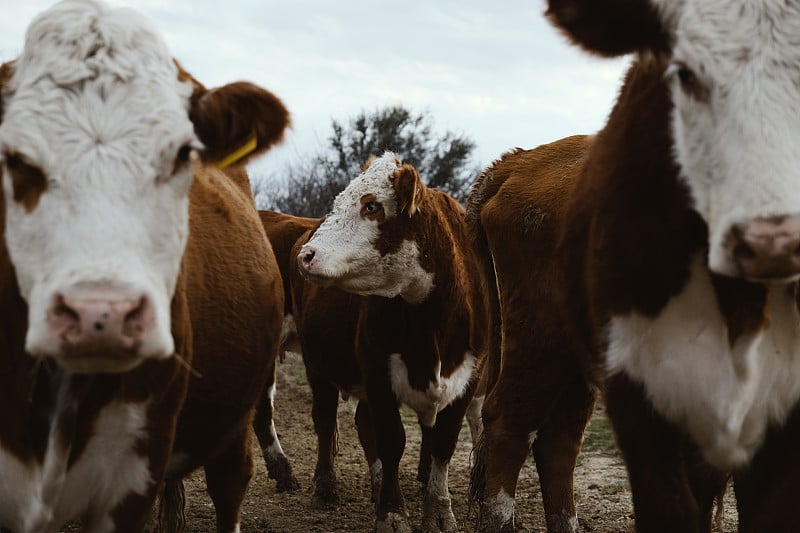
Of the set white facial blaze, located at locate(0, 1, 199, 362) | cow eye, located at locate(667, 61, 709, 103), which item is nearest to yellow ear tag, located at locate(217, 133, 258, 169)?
white facial blaze, located at locate(0, 1, 199, 362)

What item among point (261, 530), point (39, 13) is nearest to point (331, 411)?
point (261, 530)

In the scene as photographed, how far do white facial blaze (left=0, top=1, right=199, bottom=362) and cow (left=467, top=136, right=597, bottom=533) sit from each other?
8.00ft

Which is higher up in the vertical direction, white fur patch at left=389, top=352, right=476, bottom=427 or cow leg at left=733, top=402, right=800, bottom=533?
cow leg at left=733, top=402, right=800, bottom=533

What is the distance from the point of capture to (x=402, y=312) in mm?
6660

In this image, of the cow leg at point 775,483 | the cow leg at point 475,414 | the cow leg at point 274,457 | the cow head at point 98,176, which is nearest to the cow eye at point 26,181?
the cow head at point 98,176

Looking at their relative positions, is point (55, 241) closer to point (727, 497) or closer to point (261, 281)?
point (261, 281)

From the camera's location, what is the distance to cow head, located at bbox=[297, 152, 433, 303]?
6590mm

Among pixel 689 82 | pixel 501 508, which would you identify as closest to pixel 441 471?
pixel 501 508

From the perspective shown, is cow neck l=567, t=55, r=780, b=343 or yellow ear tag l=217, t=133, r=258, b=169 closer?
cow neck l=567, t=55, r=780, b=343

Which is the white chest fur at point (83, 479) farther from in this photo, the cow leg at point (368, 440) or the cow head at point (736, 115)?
the cow leg at point (368, 440)

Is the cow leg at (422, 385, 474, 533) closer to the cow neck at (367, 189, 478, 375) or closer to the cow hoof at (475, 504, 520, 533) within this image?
the cow neck at (367, 189, 478, 375)

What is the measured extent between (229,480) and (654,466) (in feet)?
7.84

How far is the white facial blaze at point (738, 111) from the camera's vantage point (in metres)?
2.63

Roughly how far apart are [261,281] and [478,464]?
1765 mm
